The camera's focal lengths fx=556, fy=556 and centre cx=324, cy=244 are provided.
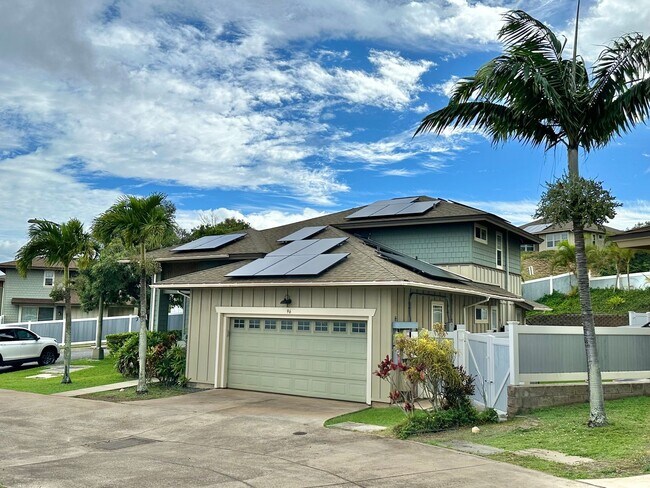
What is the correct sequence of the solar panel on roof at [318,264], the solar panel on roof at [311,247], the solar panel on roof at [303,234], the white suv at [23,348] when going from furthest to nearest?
the white suv at [23,348] → the solar panel on roof at [303,234] → the solar panel on roof at [311,247] → the solar panel on roof at [318,264]

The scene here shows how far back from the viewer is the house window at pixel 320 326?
15.4m

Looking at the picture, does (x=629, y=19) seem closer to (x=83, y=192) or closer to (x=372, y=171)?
(x=372, y=171)

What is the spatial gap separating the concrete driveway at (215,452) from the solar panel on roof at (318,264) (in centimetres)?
348

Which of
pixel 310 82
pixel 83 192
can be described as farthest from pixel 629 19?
pixel 83 192

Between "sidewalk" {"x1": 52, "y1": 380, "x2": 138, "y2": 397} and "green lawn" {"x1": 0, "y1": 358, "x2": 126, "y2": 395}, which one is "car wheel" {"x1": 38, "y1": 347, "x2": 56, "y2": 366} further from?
"sidewalk" {"x1": 52, "y1": 380, "x2": 138, "y2": 397}

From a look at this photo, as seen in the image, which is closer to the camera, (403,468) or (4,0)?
(403,468)

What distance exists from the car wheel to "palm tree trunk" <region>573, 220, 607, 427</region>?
21651 mm

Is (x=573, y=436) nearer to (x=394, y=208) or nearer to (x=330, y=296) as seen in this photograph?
(x=330, y=296)

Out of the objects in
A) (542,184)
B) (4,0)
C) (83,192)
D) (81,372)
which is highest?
(4,0)

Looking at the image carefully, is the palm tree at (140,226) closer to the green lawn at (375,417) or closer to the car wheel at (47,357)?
the green lawn at (375,417)

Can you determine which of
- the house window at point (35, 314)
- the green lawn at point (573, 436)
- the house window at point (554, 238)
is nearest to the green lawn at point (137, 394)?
the green lawn at point (573, 436)

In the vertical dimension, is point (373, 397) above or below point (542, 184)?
below

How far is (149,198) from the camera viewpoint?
15.9 meters

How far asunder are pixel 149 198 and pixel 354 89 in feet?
34.6
